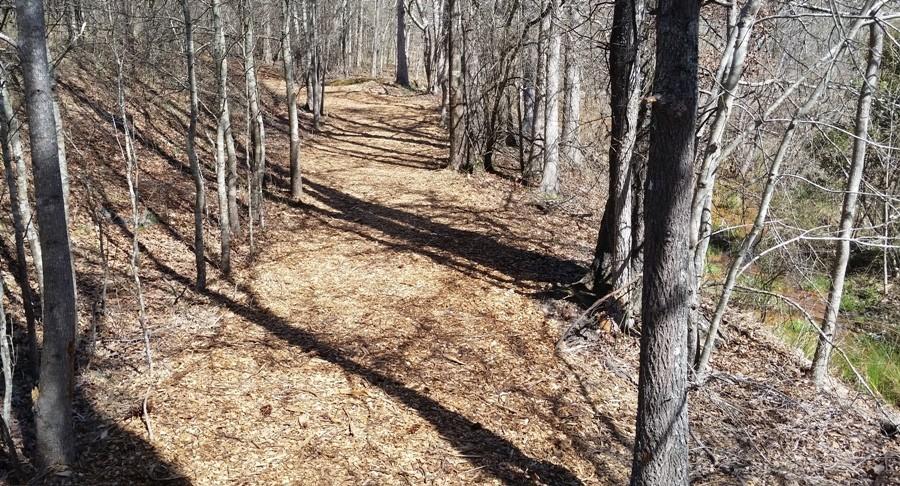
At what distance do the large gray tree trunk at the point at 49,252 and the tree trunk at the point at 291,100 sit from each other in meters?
5.96

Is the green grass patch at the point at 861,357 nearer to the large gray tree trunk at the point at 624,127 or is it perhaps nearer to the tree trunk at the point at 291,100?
the large gray tree trunk at the point at 624,127

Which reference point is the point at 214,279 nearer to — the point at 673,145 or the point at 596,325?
the point at 596,325

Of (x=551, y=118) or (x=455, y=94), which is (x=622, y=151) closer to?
(x=551, y=118)

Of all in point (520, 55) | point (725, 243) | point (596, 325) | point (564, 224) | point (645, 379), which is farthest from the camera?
point (725, 243)

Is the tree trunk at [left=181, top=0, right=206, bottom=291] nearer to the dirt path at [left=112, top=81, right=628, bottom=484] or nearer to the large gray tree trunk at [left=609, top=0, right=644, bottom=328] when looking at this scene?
the dirt path at [left=112, top=81, right=628, bottom=484]

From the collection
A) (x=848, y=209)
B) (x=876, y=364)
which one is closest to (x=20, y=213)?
(x=848, y=209)

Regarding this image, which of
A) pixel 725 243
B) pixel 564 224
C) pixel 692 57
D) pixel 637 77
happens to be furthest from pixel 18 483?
pixel 725 243

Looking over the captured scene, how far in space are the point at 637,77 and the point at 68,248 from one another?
5.14 meters

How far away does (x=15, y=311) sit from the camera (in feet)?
19.6

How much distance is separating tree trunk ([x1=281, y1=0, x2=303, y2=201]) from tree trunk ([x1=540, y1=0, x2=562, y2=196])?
4305 millimetres

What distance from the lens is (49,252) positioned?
12.9 feet

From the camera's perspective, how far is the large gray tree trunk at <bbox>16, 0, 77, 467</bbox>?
12.5 feet

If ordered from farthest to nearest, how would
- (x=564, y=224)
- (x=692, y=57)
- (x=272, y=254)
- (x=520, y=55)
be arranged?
(x=520, y=55) < (x=564, y=224) < (x=272, y=254) < (x=692, y=57)

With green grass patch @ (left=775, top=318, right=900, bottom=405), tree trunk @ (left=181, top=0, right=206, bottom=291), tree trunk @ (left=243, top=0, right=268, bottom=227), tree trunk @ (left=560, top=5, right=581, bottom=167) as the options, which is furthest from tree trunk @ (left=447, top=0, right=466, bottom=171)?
green grass patch @ (left=775, top=318, right=900, bottom=405)
